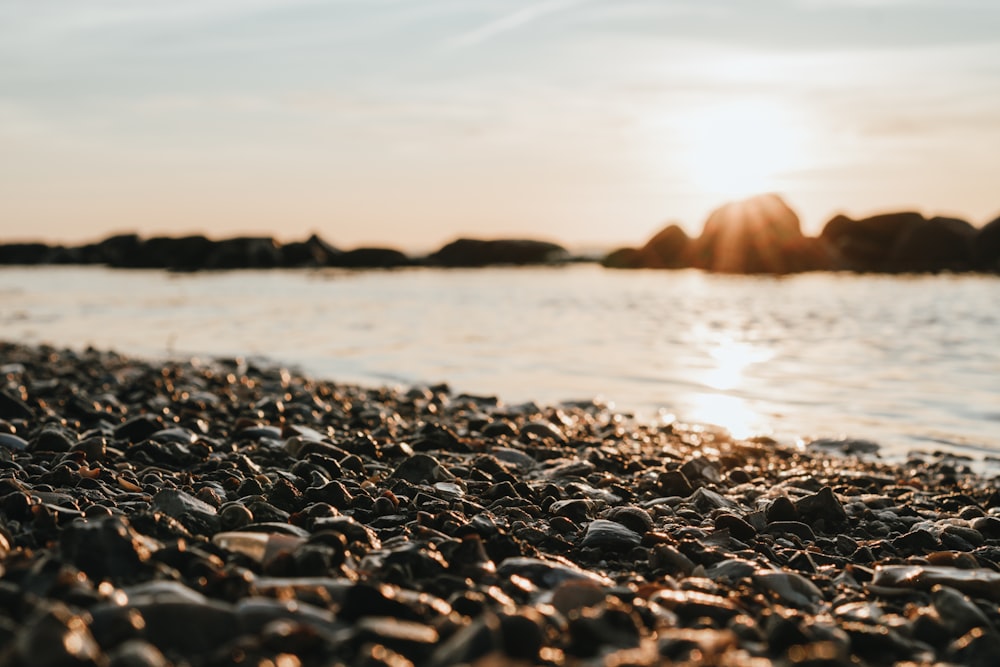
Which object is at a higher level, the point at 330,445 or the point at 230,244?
the point at 230,244

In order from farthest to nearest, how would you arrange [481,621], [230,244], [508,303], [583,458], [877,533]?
[230,244] → [508,303] → [583,458] → [877,533] → [481,621]

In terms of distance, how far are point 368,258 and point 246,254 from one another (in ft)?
39.6

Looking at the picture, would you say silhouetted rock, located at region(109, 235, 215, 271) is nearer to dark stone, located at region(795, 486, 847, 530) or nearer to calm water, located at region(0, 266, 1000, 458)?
calm water, located at region(0, 266, 1000, 458)

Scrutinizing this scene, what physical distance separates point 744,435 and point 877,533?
403 cm

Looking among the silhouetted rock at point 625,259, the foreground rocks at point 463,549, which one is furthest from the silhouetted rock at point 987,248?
the foreground rocks at point 463,549

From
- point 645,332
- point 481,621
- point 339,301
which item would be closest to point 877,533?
point 481,621

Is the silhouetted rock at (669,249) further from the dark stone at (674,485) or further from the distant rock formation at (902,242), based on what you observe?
the dark stone at (674,485)

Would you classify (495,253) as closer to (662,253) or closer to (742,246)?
(662,253)

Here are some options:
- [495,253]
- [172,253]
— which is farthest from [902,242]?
[172,253]

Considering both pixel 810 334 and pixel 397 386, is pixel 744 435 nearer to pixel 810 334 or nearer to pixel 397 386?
pixel 397 386

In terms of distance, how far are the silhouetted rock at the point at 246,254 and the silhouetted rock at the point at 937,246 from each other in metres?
52.5

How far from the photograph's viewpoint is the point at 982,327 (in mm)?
20625

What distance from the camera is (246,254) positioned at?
78.4 meters

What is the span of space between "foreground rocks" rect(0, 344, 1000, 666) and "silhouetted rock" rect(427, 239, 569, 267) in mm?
82249
